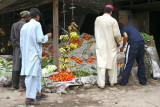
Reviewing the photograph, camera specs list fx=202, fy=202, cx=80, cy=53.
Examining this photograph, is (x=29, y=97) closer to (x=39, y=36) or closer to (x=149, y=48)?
(x=39, y=36)

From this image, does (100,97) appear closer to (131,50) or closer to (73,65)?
(131,50)

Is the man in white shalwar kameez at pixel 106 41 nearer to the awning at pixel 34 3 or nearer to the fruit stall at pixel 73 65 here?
the fruit stall at pixel 73 65

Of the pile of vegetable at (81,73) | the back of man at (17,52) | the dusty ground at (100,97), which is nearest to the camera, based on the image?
the dusty ground at (100,97)

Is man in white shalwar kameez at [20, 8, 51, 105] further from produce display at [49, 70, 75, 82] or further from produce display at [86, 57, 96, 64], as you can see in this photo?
produce display at [86, 57, 96, 64]

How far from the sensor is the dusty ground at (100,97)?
4148 mm

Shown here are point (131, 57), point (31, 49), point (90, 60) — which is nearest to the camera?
point (31, 49)

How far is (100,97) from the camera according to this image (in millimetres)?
4629

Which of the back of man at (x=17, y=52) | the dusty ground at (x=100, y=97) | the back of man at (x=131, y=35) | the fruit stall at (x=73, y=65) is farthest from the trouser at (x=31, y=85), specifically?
the back of man at (x=131, y=35)

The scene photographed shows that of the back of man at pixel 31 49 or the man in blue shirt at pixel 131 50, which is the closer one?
the back of man at pixel 31 49

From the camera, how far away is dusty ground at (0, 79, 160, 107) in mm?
4148

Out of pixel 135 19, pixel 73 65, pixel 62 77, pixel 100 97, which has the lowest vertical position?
pixel 100 97

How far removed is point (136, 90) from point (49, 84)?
224 centimetres

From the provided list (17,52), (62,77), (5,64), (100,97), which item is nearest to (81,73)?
(62,77)

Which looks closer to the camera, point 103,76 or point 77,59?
point 103,76
